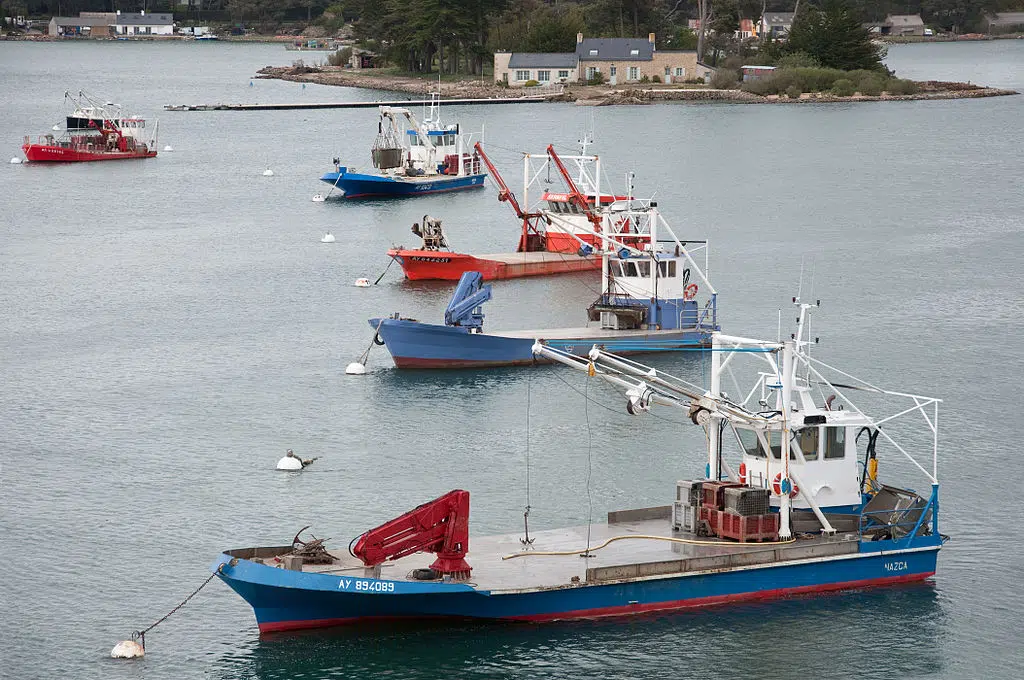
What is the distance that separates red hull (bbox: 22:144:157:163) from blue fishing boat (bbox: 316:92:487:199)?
86.6 feet

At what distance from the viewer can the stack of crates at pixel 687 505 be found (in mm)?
30375

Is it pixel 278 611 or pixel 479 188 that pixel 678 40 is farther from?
pixel 278 611

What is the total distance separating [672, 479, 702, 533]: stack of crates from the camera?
3038cm

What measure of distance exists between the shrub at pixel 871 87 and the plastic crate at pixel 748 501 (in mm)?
140773

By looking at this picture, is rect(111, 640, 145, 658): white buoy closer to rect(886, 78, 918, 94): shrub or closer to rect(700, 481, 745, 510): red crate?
rect(700, 481, 745, 510): red crate

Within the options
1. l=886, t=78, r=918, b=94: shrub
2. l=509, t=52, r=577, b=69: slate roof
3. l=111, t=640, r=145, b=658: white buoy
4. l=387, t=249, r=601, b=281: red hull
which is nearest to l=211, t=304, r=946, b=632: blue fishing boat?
l=111, t=640, r=145, b=658: white buoy

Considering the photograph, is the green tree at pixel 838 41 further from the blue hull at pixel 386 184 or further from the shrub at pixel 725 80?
the blue hull at pixel 386 184

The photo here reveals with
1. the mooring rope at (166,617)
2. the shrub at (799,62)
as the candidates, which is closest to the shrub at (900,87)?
the shrub at (799,62)

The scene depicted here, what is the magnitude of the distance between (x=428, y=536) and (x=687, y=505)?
5641mm

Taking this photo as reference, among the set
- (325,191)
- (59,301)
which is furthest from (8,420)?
(325,191)

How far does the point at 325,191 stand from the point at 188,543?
6875 cm

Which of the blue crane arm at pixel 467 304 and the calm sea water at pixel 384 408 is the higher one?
the blue crane arm at pixel 467 304

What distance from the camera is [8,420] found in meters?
46.1

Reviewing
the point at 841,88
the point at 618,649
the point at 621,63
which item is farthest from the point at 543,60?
the point at 618,649
